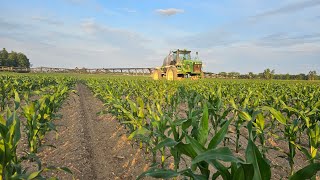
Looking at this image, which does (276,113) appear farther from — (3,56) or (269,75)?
(3,56)

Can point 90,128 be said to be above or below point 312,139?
below

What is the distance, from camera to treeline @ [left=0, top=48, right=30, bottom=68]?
7056cm

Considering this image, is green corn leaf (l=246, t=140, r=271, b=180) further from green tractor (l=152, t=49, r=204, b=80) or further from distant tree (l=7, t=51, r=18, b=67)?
distant tree (l=7, t=51, r=18, b=67)

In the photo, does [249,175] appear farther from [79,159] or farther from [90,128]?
[90,128]

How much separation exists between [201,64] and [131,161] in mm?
22208

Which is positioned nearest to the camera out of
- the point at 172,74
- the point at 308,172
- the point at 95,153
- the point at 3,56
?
the point at 308,172

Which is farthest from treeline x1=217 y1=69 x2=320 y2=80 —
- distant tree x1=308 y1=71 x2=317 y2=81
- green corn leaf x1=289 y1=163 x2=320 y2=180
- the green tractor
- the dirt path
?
green corn leaf x1=289 y1=163 x2=320 y2=180

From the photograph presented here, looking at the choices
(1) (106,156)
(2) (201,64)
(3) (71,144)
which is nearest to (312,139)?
(1) (106,156)

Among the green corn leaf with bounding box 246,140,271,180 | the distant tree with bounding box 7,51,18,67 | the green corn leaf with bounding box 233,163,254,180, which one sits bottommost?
the green corn leaf with bounding box 233,163,254,180

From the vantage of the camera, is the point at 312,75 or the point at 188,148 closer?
the point at 188,148

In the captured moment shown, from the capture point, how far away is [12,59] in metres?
72.4

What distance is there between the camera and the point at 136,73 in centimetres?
5569

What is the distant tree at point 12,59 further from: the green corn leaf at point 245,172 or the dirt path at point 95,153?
the green corn leaf at point 245,172

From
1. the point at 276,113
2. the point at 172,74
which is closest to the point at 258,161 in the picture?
the point at 276,113
